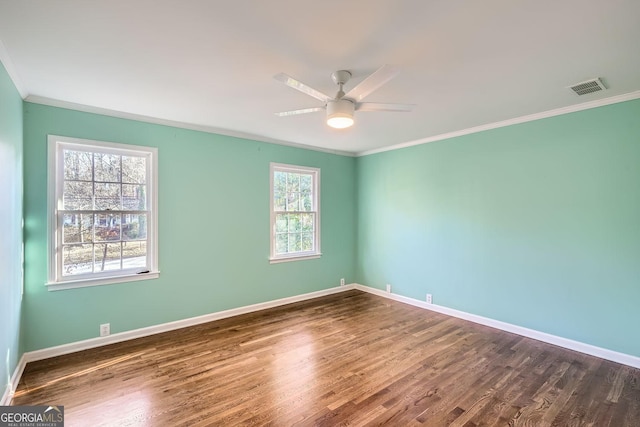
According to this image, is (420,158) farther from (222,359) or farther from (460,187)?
(222,359)

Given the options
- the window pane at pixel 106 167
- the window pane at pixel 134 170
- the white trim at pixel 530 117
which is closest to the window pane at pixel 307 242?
the white trim at pixel 530 117

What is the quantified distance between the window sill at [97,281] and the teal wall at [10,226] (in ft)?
0.99

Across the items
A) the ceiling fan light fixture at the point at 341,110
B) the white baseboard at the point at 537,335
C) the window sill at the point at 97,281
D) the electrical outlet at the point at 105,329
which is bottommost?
the white baseboard at the point at 537,335

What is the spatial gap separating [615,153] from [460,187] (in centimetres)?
157

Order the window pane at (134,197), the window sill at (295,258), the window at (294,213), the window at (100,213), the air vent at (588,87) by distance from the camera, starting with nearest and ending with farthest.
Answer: the air vent at (588,87)
the window at (100,213)
the window pane at (134,197)
the window sill at (295,258)
the window at (294,213)

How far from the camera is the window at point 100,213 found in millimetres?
3012

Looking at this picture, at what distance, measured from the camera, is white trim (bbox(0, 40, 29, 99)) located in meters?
2.04

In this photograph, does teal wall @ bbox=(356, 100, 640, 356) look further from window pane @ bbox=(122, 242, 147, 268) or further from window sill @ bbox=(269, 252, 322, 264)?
window pane @ bbox=(122, 242, 147, 268)

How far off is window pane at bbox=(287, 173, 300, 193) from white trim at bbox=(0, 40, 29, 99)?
313 centimetres

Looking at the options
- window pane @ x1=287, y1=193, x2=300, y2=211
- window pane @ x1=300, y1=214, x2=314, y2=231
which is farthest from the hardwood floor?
window pane @ x1=287, y1=193, x2=300, y2=211

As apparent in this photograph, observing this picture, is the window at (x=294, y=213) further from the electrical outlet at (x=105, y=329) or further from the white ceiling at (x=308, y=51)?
the electrical outlet at (x=105, y=329)

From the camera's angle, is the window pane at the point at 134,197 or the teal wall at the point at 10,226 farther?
the window pane at the point at 134,197

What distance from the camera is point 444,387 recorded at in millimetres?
2455

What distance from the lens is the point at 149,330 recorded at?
3477 mm
